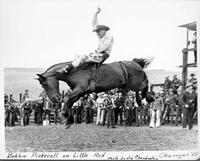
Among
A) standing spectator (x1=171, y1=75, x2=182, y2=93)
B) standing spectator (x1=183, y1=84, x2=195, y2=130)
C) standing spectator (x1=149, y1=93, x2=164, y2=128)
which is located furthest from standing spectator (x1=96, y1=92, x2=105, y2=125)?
standing spectator (x1=183, y1=84, x2=195, y2=130)

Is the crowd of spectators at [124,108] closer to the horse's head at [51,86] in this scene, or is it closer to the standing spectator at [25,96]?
the standing spectator at [25,96]

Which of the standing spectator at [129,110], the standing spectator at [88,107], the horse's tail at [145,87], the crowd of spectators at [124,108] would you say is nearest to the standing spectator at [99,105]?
the crowd of spectators at [124,108]

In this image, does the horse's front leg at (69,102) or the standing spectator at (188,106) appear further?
the standing spectator at (188,106)

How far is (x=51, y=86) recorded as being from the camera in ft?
25.5

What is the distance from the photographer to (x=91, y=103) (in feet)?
26.0

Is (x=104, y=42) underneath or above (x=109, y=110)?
above

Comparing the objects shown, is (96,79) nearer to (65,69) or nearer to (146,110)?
(65,69)

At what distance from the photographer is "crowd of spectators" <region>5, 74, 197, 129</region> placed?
786 cm

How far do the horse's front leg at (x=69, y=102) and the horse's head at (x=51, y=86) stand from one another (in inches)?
6.3

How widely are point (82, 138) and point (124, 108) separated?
0.85 meters

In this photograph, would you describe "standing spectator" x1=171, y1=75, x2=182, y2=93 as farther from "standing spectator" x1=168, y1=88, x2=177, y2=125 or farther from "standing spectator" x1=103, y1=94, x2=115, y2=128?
"standing spectator" x1=103, y1=94, x2=115, y2=128

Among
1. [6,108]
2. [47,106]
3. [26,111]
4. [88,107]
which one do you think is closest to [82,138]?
[88,107]

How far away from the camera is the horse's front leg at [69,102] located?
7809mm

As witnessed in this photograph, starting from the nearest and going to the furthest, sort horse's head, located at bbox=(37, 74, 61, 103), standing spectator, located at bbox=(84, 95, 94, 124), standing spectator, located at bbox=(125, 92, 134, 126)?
horse's head, located at bbox=(37, 74, 61, 103)
standing spectator, located at bbox=(84, 95, 94, 124)
standing spectator, located at bbox=(125, 92, 134, 126)
